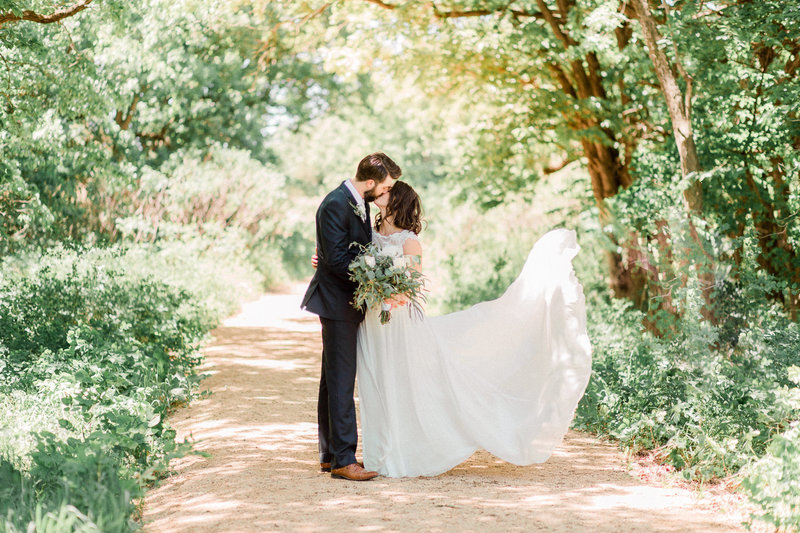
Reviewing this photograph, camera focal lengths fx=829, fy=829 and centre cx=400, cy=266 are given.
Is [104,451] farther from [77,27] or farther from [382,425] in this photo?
[77,27]

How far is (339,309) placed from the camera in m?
5.54

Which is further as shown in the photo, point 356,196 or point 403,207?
point 403,207

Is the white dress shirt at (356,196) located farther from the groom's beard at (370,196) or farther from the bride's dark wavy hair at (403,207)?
the bride's dark wavy hair at (403,207)

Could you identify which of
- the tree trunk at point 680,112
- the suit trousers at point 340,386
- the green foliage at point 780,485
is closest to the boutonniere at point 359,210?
the suit trousers at point 340,386

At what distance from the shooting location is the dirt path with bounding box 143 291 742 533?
4473 mm

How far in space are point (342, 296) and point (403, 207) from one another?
0.74 meters

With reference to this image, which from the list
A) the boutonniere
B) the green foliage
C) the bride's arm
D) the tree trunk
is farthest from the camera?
the tree trunk

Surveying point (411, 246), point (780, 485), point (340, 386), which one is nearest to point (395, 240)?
point (411, 246)

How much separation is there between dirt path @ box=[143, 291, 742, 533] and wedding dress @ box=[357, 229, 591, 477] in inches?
8.8

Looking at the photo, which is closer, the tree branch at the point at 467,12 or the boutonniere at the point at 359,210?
the boutonniere at the point at 359,210

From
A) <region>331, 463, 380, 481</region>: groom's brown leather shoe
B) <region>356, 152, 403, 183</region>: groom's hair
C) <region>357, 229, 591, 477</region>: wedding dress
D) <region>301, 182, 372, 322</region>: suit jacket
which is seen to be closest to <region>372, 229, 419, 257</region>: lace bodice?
<region>357, 229, 591, 477</region>: wedding dress

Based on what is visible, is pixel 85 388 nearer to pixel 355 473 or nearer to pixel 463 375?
pixel 355 473

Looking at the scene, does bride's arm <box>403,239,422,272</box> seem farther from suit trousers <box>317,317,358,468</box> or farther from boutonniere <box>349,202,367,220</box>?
suit trousers <box>317,317,358,468</box>

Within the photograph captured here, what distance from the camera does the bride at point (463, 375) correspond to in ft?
18.5
